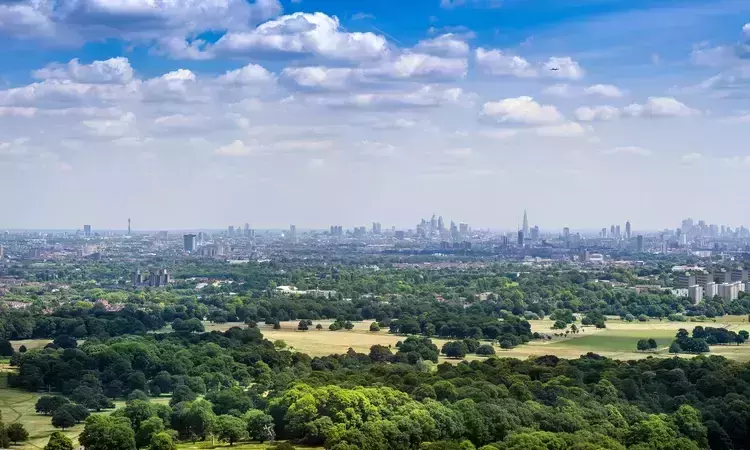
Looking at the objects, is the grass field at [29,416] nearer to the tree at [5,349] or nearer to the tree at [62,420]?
the tree at [62,420]

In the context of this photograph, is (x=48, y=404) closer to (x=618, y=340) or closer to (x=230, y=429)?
(x=230, y=429)

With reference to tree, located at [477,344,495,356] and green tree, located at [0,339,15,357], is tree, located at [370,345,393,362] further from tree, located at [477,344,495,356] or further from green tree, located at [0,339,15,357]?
green tree, located at [0,339,15,357]

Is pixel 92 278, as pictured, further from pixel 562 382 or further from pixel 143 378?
pixel 562 382

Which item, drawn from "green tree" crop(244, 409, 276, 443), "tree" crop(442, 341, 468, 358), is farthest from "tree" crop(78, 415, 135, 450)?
"tree" crop(442, 341, 468, 358)

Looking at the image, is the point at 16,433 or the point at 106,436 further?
the point at 16,433

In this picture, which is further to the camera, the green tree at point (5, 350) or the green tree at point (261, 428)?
the green tree at point (5, 350)

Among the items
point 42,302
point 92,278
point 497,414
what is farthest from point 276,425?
point 92,278

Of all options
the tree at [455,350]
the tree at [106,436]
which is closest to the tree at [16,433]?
the tree at [106,436]

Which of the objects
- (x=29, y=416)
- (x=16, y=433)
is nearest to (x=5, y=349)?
(x=29, y=416)
